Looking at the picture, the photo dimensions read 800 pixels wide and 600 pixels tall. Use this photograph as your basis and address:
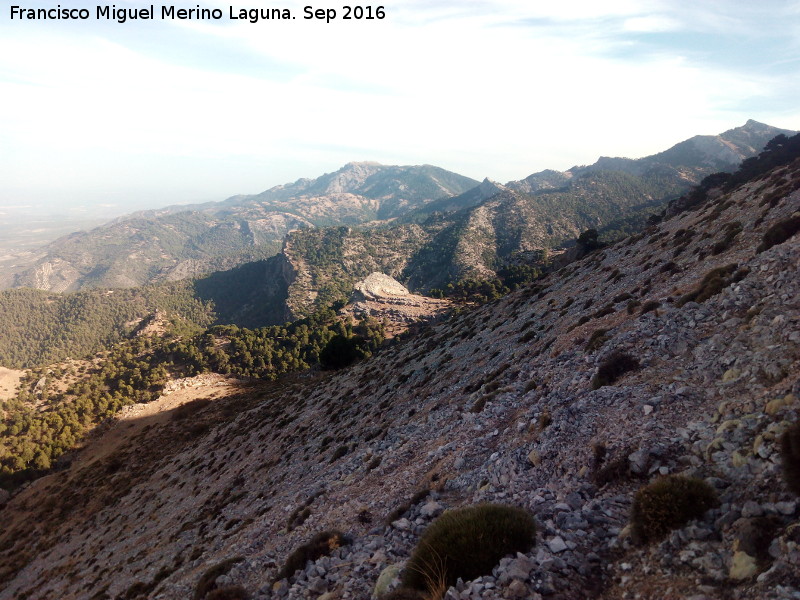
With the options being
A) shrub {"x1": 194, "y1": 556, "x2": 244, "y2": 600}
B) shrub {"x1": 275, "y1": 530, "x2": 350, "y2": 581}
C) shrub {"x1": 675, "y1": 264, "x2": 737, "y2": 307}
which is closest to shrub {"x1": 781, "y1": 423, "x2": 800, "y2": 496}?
shrub {"x1": 675, "y1": 264, "x2": 737, "y2": 307}

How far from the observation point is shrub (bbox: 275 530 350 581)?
44.0 ft

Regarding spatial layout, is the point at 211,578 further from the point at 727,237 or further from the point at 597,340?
the point at 727,237

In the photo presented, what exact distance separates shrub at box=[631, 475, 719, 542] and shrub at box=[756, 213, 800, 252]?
19004mm

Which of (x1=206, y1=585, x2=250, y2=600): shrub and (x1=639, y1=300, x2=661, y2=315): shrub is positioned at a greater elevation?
(x1=639, y1=300, x2=661, y2=315): shrub

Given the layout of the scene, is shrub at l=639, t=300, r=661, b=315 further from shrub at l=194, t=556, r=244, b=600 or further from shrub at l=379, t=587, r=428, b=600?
shrub at l=194, t=556, r=244, b=600

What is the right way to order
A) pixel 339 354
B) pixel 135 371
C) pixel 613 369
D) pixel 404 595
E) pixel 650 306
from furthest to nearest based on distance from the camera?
pixel 135 371 → pixel 339 354 → pixel 650 306 → pixel 613 369 → pixel 404 595

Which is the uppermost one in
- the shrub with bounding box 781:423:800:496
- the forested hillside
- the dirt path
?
the shrub with bounding box 781:423:800:496

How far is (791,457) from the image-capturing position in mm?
7625

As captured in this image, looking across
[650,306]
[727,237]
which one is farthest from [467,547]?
[727,237]

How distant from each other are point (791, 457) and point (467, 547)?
287 inches

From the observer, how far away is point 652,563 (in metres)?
7.64

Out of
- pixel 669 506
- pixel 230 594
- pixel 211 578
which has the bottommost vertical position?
pixel 211 578

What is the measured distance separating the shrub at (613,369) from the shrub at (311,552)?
1251 cm

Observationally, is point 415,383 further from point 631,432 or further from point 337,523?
point 631,432
